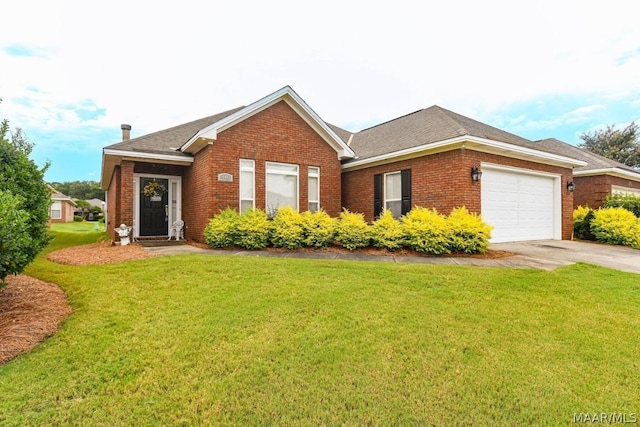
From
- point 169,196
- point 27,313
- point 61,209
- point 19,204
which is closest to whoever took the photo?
point 19,204

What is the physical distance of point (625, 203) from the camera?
1375 centimetres

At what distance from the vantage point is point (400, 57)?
13.0m

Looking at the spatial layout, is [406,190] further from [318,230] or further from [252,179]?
[252,179]

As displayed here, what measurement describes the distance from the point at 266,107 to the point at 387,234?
600 centimetres

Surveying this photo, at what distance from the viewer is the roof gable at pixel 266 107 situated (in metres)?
9.79

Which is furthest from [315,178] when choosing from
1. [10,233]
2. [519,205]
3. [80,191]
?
[80,191]

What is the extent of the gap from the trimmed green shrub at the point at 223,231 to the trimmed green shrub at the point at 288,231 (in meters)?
1.10

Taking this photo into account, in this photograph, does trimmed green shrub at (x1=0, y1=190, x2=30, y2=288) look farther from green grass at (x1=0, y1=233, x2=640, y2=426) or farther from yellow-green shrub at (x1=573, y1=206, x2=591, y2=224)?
yellow-green shrub at (x1=573, y1=206, x2=591, y2=224)

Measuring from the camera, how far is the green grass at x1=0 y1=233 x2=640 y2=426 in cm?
242

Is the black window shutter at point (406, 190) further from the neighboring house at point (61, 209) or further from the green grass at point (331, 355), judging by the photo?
the neighboring house at point (61, 209)

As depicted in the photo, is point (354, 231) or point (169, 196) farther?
point (169, 196)

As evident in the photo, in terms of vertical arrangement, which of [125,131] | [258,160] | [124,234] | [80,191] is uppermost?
[80,191]

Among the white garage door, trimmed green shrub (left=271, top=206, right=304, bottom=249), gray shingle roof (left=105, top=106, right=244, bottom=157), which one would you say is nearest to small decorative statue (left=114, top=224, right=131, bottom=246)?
gray shingle roof (left=105, top=106, right=244, bottom=157)

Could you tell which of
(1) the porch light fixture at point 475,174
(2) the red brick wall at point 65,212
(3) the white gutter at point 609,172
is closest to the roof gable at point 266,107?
(1) the porch light fixture at point 475,174
